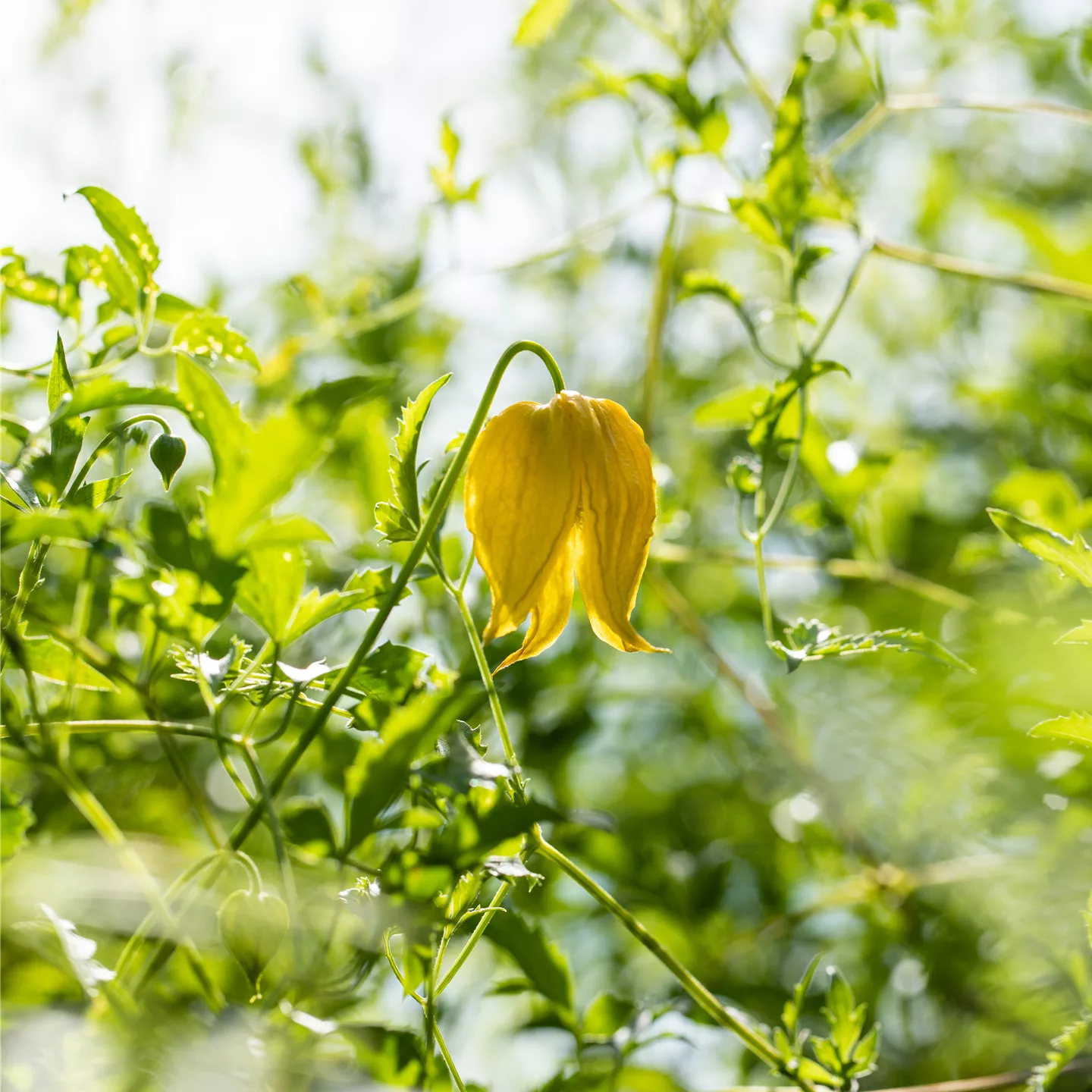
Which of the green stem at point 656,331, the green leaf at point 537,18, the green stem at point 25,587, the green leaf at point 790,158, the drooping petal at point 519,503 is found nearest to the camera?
the green stem at point 25,587

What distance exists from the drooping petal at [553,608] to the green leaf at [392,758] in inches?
8.5

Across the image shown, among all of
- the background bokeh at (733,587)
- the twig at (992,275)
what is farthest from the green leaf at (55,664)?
the twig at (992,275)

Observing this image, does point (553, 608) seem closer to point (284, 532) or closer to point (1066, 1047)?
point (284, 532)

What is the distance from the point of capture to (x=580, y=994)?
1393 mm

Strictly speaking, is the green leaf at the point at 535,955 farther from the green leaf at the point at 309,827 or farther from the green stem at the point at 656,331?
the green stem at the point at 656,331

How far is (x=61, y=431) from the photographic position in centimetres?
52

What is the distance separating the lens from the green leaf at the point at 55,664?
1.88ft

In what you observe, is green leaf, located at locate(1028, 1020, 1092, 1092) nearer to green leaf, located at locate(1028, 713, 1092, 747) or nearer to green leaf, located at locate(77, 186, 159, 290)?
green leaf, located at locate(1028, 713, 1092, 747)

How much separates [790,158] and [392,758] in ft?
1.68

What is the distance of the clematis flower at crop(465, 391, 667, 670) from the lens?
0.60 metres

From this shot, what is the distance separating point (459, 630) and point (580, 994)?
59 centimetres

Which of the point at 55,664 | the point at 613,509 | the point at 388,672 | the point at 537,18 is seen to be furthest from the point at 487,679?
the point at 537,18

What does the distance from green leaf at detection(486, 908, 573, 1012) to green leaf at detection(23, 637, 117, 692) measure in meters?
0.27

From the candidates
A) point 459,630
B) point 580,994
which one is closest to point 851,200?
point 459,630
